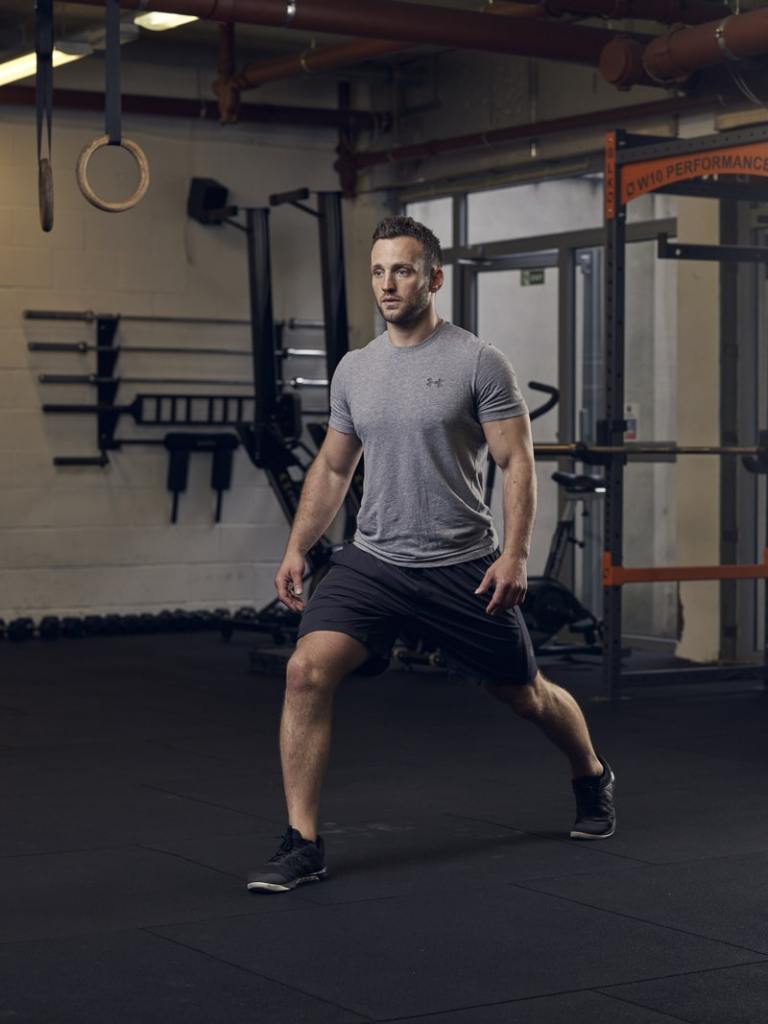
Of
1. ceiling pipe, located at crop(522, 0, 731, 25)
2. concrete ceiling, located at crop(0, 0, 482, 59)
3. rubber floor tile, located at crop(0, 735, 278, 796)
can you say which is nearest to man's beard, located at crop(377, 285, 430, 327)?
rubber floor tile, located at crop(0, 735, 278, 796)

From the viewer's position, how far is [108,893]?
11.6 ft

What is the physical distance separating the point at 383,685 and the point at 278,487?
1.57 metres

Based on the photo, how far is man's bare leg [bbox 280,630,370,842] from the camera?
3629mm

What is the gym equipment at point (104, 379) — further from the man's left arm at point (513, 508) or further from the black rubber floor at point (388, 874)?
the man's left arm at point (513, 508)

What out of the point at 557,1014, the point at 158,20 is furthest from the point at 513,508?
the point at 158,20

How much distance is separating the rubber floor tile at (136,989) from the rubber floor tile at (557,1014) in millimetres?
172

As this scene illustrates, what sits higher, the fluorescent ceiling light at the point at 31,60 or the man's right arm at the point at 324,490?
the fluorescent ceiling light at the point at 31,60

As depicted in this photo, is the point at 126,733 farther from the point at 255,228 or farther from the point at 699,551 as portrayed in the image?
the point at 255,228

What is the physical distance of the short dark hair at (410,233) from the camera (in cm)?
370

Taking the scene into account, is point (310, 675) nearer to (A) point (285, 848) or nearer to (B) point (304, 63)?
(A) point (285, 848)

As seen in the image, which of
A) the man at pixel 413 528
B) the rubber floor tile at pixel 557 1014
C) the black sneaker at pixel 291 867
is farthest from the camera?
the man at pixel 413 528

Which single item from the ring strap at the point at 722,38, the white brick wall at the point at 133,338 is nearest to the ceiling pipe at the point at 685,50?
the ring strap at the point at 722,38

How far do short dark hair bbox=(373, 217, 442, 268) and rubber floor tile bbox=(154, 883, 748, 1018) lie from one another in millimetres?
1414

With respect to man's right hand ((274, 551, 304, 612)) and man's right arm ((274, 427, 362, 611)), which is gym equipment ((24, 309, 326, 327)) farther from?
man's right hand ((274, 551, 304, 612))
